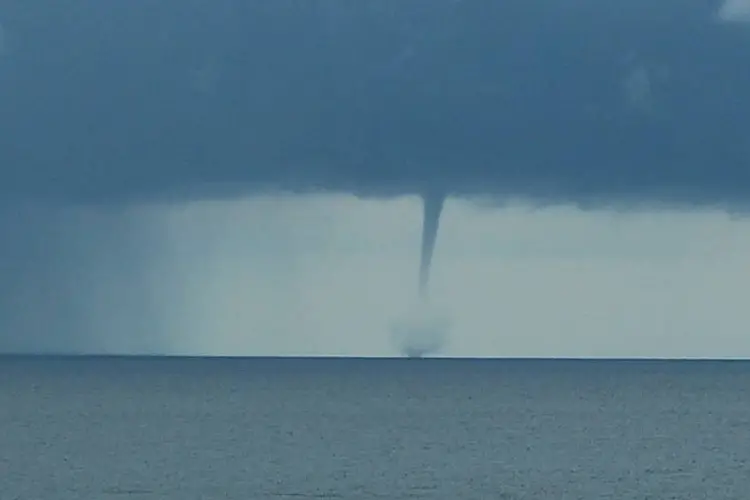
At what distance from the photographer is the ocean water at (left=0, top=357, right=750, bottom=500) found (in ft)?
109

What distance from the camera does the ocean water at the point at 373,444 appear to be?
33312 millimetres

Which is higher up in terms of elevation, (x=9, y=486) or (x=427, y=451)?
(x=427, y=451)

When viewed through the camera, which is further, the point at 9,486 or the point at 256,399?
the point at 256,399

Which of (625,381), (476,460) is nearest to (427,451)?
(476,460)

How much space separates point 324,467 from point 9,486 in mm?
7509

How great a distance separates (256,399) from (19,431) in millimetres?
24389

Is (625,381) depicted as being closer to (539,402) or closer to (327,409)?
(539,402)

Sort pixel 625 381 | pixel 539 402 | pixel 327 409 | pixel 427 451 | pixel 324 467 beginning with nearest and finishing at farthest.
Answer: pixel 324 467 → pixel 427 451 → pixel 327 409 → pixel 539 402 → pixel 625 381

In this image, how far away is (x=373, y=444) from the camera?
45594 mm

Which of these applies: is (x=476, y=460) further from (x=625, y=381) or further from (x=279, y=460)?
(x=625, y=381)

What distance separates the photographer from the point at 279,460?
39.6m

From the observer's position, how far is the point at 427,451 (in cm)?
4225

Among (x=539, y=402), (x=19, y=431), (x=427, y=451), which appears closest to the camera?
(x=427, y=451)

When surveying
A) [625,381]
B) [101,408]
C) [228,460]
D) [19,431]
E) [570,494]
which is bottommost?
[570,494]
